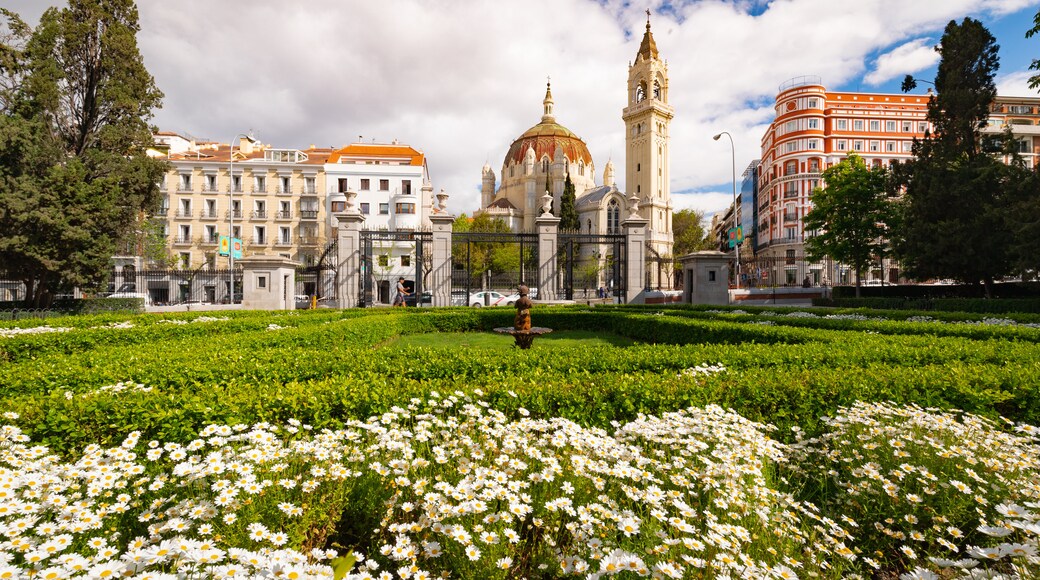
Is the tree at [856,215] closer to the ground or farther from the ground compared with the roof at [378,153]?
closer to the ground

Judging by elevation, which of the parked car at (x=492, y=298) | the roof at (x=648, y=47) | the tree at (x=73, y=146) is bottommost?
the parked car at (x=492, y=298)

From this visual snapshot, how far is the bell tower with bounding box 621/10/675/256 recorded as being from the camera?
230 ft

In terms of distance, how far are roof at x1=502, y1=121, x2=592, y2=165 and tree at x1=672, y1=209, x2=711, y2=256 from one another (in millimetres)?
21587

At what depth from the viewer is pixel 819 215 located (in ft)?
91.2

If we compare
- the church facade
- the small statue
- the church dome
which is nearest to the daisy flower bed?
the small statue

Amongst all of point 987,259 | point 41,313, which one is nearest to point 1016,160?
point 987,259

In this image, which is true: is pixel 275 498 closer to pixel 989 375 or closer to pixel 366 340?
pixel 989 375

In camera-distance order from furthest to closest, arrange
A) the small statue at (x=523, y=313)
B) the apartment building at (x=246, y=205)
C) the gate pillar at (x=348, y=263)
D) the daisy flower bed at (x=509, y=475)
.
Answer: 1. the apartment building at (x=246, y=205)
2. the gate pillar at (x=348, y=263)
3. the small statue at (x=523, y=313)
4. the daisy flower bed at (x=509, y=475)

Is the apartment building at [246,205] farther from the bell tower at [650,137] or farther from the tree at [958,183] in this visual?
the tree at [958,183]

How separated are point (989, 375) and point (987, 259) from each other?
79.2 feet

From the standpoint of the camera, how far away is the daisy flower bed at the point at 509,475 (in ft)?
6.94

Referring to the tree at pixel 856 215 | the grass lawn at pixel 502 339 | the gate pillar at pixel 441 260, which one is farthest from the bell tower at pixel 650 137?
the grass lawn at pixel 502 339

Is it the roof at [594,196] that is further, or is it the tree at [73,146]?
the roof at [594,196]

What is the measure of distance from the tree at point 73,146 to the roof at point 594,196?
58237mm
